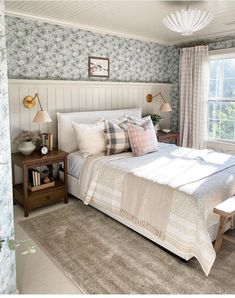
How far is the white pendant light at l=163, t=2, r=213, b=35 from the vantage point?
2.50 metres

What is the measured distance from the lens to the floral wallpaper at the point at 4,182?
1.52m

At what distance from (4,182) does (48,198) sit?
5.79 feet

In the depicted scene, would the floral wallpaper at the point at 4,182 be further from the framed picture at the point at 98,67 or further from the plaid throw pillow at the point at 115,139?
the framed picture at the point at 98,67

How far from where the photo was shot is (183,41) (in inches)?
197

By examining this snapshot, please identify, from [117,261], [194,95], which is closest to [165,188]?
[117,261]

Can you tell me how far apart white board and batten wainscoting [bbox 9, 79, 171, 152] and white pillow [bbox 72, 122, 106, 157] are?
461 mm

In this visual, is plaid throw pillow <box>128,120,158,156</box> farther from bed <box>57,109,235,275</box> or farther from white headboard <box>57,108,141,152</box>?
white headboard <box>57,108,141,152</box>

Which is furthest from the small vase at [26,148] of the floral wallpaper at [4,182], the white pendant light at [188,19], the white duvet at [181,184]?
the white pendant light at [188,19]

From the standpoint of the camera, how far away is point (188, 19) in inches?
101

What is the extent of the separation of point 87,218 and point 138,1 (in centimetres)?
246

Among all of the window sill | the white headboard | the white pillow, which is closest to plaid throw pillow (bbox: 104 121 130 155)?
the white pillow

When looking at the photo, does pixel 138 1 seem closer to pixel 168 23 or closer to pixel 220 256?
pixel 168 23

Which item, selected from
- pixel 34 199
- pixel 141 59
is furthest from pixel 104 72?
pixel 34 199

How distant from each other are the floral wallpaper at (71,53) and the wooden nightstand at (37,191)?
41.6 inches
